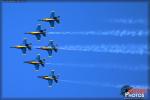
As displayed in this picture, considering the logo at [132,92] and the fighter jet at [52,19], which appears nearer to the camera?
the logo at [132,92]

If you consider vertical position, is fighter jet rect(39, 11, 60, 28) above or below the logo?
above

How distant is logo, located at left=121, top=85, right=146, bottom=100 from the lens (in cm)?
6806

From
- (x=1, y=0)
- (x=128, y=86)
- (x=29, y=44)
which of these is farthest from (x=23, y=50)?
(x=128, y=86)

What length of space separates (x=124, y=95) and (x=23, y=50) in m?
18.6

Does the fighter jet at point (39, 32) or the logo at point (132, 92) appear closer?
the logo at point (132, 92)

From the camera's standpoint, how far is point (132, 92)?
6875cm

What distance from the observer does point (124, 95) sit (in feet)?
223

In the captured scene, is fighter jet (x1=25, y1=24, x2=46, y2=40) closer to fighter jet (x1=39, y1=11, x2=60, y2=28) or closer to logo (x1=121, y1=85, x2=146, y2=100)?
fighter jet (x1=39, y1=11, x2=60, y2=28)

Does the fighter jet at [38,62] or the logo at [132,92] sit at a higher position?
the fighter jet at [38,62]

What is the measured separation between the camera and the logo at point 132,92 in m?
68.1

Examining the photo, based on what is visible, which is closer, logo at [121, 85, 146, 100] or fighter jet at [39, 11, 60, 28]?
logo at [121, 85, 146, 100]

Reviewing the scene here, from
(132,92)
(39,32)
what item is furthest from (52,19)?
(132,92)

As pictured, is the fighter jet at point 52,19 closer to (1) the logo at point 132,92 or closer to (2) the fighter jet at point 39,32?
(2) the fighter jet at point 39,32

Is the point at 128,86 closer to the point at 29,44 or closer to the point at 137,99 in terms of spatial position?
the point at 137,99
